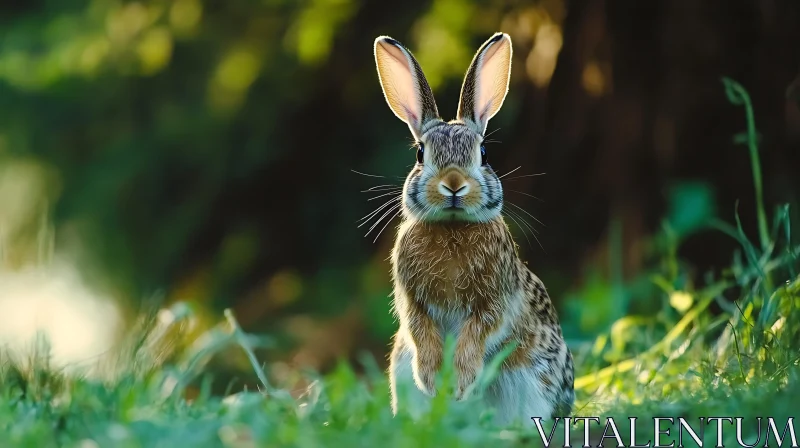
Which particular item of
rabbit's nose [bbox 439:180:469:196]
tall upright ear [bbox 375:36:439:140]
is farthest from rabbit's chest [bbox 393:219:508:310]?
tall upright ear [bbox 375:36:439:140]

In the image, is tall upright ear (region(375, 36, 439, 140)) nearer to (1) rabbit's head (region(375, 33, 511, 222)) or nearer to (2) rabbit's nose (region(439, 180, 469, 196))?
(1) rabbit's head (region(375, 33, 511, 222))

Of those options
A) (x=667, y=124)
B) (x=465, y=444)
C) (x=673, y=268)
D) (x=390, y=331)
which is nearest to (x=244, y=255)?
(x=390, y=331)

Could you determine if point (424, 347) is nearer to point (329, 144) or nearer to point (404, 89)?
point (404, 89)

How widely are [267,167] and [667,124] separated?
8.65 ft

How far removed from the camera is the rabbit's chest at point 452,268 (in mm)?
4062

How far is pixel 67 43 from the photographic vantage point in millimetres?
6750

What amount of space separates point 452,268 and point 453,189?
0.33 metres

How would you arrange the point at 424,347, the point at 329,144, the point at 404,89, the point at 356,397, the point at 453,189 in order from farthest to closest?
1. the point at 329,144
2. the point at 404,89
3. the point at 424,347
4. the point at 453,189
5. the point at 356,397

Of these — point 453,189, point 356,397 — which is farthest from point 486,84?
point 356,397

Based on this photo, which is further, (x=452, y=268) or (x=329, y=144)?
(x=329, y=144)

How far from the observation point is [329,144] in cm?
742

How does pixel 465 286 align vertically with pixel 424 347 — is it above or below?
above

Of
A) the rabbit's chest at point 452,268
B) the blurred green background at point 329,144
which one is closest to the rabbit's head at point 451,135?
the rabbit's chest at point 452,268

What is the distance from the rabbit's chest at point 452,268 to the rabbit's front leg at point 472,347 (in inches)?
2.6
